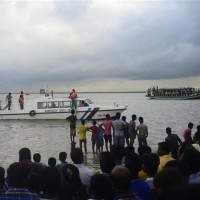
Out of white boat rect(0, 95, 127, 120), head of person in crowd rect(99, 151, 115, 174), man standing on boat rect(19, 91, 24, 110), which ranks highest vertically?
man standing on boat rect(19, 91, 24, 110)

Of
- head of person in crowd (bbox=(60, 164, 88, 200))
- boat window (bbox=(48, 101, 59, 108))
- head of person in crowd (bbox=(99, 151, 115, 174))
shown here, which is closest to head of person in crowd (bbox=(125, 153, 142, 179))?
head of person in crowd (bbox=(99, 151, 115, 174))

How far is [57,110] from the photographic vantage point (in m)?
31.6

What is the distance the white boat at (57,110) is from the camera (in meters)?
31.1

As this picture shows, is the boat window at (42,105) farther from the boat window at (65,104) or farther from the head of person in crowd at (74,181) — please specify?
the head of person in crowd at (74,181)

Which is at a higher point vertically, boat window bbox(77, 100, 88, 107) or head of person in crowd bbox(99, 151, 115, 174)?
boat window bbox(77, 100, 88, 107)

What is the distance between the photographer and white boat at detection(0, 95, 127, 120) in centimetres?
3106

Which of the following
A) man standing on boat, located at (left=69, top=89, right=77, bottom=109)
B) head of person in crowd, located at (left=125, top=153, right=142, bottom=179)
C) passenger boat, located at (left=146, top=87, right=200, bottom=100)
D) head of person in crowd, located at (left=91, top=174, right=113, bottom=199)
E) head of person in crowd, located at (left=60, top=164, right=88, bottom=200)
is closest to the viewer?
head of person in crowd, located at (left=91, top=174, right=113, bottom=199)

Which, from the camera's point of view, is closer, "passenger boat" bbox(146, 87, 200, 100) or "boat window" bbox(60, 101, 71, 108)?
"boat window" bbox(60, 101, 71, 108)

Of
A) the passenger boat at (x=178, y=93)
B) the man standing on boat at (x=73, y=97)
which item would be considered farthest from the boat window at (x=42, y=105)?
the passenger boat at (x=178, y=93)

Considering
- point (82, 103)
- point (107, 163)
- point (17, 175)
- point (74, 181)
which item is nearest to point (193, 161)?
point (107, 163)

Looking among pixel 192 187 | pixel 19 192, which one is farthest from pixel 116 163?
pixel 192 187

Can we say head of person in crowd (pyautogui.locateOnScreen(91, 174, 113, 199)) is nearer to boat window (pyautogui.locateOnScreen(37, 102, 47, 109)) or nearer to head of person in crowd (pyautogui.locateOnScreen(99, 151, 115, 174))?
head of person in crowd (pyautogui.locateOnScreen(99, 151, 115, 174))

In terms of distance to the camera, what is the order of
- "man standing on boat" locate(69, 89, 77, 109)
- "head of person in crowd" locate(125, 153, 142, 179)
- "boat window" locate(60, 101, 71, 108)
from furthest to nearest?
"boat window" locate(60, 101, 71, 108)
"man standing on boat" locate(69, 89, 77, 109)
"head of person in crowd" locate(125, 153, 142, 179)

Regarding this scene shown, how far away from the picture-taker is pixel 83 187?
17.9 ft
